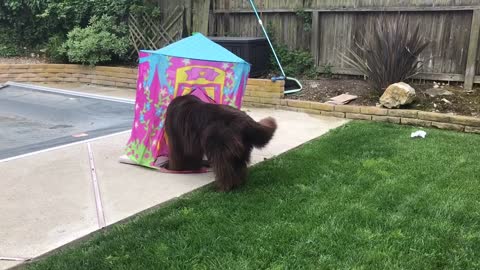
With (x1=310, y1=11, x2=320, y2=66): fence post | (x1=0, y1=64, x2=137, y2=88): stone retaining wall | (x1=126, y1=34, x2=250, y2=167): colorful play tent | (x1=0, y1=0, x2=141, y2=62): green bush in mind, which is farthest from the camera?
(x1=0, y1=0, x2=141, y2=62): green bush

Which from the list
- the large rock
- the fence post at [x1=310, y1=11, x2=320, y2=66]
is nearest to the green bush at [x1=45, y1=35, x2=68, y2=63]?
the fence post at [x1=310, y1=11, x2=320, y2=66]

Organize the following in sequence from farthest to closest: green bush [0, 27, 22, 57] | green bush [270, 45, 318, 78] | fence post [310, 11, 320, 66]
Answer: green bush [0, 27, 22, 57], green bush [270, 45, 318, 78], fence post [310, 11, 320, 66]

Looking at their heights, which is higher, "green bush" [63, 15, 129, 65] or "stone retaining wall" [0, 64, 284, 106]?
"green bush" [63, 15, 129, 65]

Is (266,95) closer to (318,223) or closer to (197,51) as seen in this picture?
(197,51)

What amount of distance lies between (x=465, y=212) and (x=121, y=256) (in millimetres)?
2571

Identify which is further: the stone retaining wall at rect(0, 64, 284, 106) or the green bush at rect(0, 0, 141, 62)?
the green bush at rect(0, 0, 141, 62)

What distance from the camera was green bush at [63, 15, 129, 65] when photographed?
9.73 metres

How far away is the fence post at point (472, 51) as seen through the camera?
7.02m

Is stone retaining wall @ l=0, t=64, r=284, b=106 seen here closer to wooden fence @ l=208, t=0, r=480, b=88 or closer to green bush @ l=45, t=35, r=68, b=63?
green bush @ l=45, t=35, r=68, b=63

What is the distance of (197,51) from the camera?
14.7ft

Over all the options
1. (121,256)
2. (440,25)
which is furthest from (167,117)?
(440,25)

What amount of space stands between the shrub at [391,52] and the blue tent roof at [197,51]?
10.8 ft

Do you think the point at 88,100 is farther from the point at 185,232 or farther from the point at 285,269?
the point at 285,269

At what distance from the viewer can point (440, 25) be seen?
7383mm
